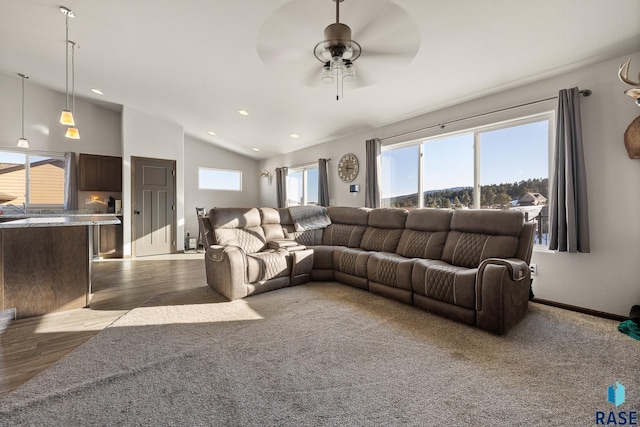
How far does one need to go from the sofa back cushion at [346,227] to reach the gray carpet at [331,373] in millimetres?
1650

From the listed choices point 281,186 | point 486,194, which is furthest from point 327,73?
point 281,186

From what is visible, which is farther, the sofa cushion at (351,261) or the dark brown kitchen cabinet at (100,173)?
the dark brown kitchen cabinet at (100,173)

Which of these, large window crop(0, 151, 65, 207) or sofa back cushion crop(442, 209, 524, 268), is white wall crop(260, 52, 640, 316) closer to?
sofa back cushion crop(442, 209, 524, 268)

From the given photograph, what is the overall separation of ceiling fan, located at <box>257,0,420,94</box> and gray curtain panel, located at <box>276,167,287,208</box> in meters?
5.11

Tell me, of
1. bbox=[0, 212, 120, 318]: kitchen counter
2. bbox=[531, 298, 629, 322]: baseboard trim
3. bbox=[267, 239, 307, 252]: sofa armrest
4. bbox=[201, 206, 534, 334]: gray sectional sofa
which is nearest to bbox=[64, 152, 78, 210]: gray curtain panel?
bbox=[0, 212, 120, 318]: kitchen counter

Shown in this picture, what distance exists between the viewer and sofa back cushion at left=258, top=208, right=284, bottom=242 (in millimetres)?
3955

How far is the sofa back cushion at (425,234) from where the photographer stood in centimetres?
319

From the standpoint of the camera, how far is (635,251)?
8.25ft

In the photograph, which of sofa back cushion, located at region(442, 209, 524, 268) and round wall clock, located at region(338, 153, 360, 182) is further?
round wall clock, located at region(338, 153, 360, 182)

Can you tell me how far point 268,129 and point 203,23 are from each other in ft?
9.86

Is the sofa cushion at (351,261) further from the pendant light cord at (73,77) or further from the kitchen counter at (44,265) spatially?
the pendant light cord at (73,77)

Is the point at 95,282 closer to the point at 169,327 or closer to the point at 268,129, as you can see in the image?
the point at 169,327

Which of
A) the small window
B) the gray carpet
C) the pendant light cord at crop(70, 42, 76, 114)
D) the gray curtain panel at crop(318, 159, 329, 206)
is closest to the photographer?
the gray carpet

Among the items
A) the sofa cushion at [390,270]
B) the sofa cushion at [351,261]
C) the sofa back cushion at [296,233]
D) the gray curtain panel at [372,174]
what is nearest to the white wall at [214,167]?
the sofa back cushion at [296,233]
